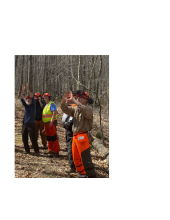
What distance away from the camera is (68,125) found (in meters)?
3.67

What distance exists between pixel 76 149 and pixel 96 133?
1495 mm

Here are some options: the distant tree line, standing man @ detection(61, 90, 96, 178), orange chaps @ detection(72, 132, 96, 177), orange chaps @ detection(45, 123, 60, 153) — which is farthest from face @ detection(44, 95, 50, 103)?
orange chaps @ detection(72, 132, 96, 177)

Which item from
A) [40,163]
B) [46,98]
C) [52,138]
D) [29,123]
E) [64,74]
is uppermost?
[64,74]

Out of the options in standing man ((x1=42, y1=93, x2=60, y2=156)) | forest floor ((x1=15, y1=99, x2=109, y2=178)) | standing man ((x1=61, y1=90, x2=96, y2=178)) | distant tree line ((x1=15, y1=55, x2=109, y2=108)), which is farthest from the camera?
standing man ((x1=42, y1=93, x2=60, y2=156))

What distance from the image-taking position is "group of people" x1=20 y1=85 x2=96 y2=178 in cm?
308

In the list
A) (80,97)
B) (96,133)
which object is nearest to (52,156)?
(96,133)

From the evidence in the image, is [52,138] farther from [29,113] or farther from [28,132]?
[29,113]

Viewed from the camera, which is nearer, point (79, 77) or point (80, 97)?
point (80, 97)

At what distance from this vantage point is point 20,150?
387cm

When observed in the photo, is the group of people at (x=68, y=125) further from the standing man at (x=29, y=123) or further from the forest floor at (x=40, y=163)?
the forest floor at (x=40, y=163)

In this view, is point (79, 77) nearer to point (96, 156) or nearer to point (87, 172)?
point (96, 156)

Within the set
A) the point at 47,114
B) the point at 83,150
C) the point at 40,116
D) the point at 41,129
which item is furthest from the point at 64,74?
the point at 83,150

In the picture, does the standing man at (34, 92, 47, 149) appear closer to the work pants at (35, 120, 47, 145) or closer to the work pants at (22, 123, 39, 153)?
the work pants at (35, 120, 47, 145)

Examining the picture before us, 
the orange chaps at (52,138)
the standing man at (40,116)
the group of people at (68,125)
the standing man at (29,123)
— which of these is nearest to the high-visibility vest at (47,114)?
the group of people at (68,125)
